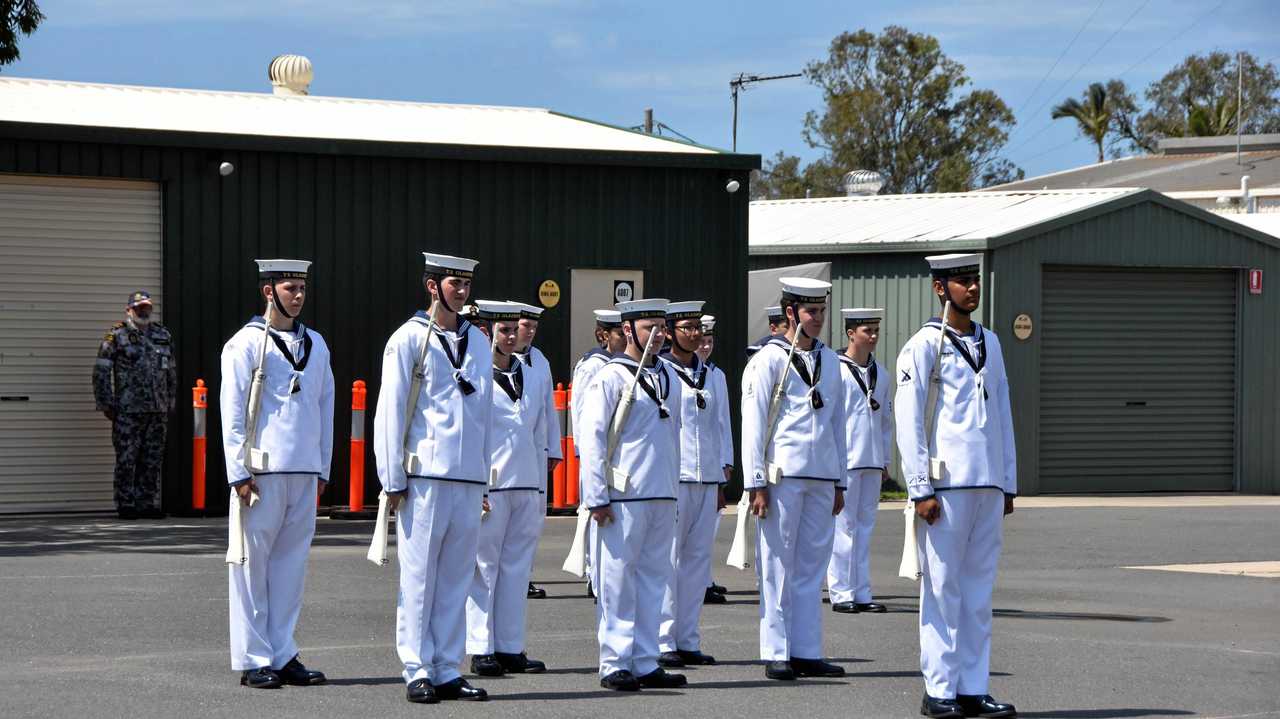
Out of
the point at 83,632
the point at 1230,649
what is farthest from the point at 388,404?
the point at 1230,649

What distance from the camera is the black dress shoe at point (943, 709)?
883 cm

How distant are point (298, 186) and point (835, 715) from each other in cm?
1282

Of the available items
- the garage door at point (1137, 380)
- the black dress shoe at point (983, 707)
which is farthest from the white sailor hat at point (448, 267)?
the garage door at point (1137, 380)

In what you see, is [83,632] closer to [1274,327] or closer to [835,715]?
[835,715]

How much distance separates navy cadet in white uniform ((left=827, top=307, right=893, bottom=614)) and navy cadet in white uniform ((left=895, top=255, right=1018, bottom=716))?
3891 mm

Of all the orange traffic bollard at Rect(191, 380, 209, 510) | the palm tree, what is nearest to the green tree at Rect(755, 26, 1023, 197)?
the palm tree

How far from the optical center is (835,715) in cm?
892

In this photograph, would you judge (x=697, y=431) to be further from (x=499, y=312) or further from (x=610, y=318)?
(x=610, y=318)

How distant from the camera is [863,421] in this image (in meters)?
13.9

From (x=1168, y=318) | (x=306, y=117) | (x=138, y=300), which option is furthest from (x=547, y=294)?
(x=1168, y=318)

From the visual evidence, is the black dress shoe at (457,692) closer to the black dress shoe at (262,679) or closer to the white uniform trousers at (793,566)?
the black dress shoe at (262,679)

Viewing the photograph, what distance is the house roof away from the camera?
2459 cm

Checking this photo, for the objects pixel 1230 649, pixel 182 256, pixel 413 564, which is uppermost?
pixel 182 256

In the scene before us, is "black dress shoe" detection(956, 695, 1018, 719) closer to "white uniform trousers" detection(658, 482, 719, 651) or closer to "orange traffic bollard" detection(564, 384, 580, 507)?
"white uniform trousers" detection(658, 482, 719, 651)
